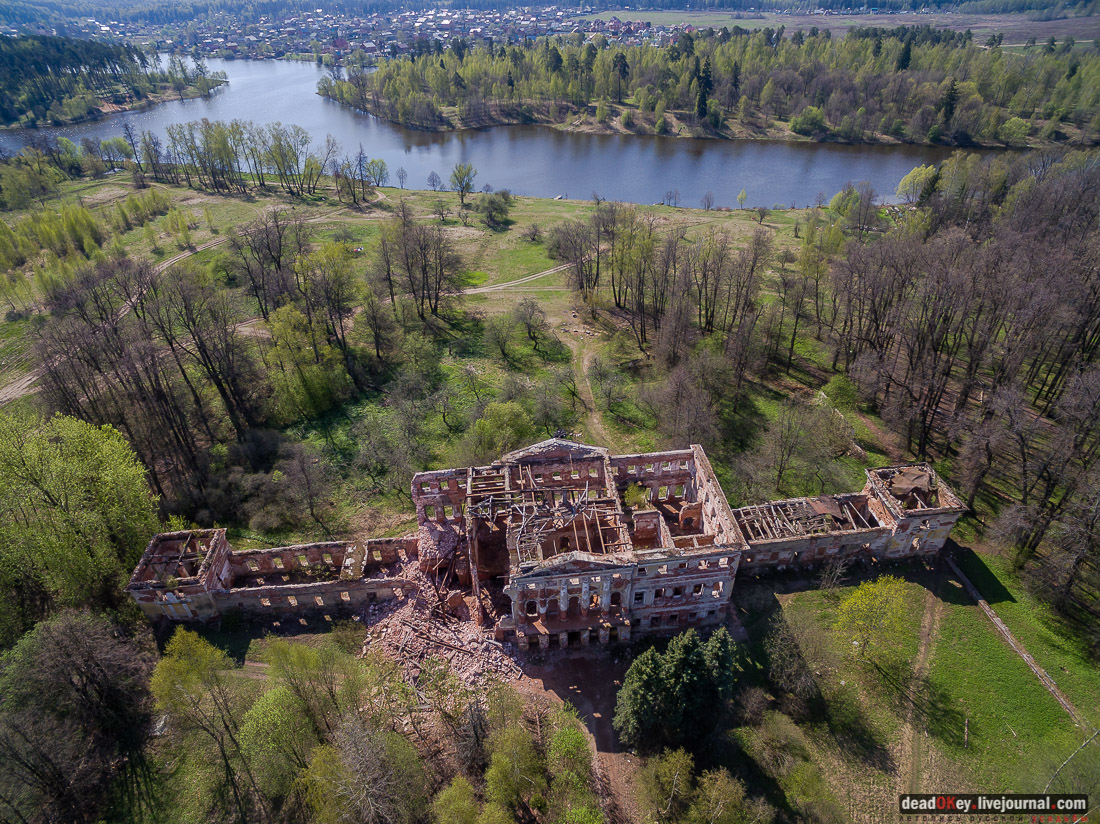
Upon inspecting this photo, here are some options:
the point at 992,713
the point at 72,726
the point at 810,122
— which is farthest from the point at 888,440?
the point at 810,122

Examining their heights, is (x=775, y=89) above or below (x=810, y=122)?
above

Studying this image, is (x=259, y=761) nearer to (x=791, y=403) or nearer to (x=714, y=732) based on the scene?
(x=714, y=732)

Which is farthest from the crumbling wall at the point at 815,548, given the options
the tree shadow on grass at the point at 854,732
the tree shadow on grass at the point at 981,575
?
the tree shadow on grass at the point at 854,732

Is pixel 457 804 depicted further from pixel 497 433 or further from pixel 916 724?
pixel 497 433

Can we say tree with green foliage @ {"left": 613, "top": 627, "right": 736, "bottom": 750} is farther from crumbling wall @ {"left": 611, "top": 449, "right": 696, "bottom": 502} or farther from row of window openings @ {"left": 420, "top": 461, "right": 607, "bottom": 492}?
crumbling wall @ {"left": 611, "top": 449, "right": 696, "bottom": 502}

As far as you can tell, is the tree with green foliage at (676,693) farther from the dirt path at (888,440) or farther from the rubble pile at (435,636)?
the dirt path at (888,440)

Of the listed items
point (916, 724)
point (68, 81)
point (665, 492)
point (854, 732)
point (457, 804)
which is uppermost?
point (68, 81)
